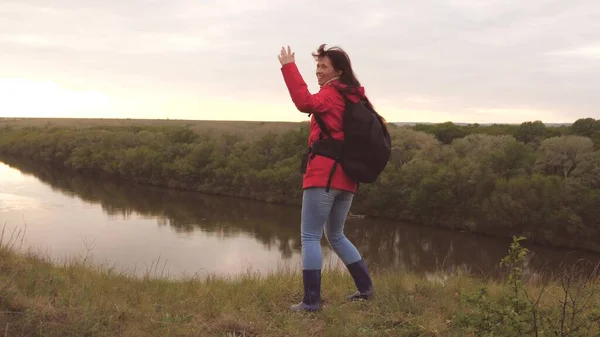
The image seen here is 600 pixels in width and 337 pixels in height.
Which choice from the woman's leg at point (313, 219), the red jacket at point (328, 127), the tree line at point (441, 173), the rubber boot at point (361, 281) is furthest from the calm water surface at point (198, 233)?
the red jacket at point (328, 127)

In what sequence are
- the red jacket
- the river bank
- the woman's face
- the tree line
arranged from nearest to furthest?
the river bank
the red jacket
the woman's face
the tree line

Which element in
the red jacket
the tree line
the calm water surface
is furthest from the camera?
the tree line

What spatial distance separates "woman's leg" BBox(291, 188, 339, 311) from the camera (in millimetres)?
2521

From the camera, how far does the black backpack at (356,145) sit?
2455 mm

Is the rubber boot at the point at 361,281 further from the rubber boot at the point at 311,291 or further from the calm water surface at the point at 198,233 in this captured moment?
the calm water surface at the point at 198,233

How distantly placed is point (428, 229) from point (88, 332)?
27.1 metres

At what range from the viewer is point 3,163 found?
162 feet

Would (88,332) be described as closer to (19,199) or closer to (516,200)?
(516,200)

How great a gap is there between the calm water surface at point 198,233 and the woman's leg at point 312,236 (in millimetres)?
11213

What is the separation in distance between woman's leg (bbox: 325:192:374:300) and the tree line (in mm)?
24082

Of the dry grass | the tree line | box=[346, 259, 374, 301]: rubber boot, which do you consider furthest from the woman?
the tree line

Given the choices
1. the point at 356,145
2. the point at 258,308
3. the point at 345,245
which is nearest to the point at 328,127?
the point at 356,145

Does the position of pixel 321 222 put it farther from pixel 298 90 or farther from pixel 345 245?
pixel 298 90

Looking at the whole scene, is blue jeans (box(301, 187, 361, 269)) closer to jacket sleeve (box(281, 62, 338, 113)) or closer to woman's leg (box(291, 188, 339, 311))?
woman's leg (box(291, 188, 339, 311))
